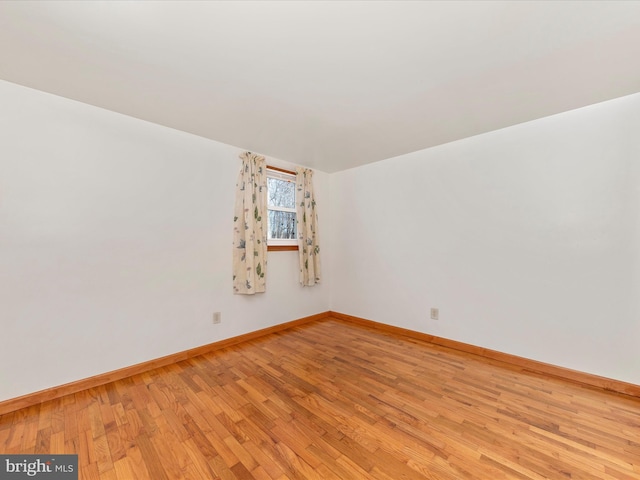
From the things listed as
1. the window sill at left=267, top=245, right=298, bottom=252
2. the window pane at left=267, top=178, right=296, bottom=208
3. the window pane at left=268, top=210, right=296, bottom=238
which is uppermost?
the window pane at left=267, top=178, right=296, bottom=208

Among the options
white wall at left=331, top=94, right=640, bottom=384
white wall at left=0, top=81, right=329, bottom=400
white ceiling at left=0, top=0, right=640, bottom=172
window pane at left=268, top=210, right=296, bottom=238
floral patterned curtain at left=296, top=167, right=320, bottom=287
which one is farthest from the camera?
floral patterned curtain at left=296, top=167, right=320, bottom=287

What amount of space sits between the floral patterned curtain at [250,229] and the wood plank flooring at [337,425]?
927 millimetres

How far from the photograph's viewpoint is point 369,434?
154cm

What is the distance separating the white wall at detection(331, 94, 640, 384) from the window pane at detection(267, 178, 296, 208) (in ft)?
3.96

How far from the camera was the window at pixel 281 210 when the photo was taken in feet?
11.4

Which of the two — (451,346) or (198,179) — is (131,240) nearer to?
(198,179)

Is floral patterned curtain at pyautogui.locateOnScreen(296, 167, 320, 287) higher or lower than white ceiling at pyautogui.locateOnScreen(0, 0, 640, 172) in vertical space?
lower

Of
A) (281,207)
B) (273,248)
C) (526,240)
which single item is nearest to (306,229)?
(281,207)

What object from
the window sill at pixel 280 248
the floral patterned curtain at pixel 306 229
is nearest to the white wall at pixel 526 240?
the floral patterned curtain at pixel 306 229

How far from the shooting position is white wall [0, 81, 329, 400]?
187 cm

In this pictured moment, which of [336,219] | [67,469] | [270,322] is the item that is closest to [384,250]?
[336,219]

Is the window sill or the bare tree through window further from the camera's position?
the bare tree through window

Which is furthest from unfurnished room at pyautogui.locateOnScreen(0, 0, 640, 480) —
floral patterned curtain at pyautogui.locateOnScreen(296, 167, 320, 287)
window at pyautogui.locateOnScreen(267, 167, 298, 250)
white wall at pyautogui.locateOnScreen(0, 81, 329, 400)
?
floral patterned curtain at pyautogui.locateOnScreen(296, 167, 320, 287)

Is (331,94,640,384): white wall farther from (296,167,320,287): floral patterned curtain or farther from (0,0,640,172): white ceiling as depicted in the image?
(296,167,320,287): floral patterned curtain
